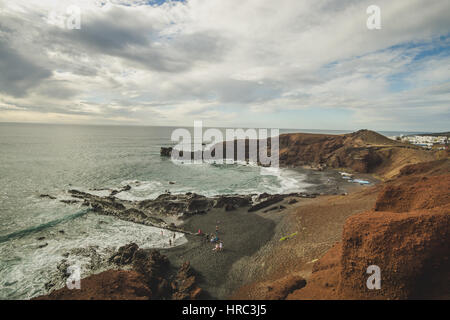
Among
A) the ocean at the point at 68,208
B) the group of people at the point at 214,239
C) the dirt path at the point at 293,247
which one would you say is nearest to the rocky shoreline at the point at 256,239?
the dirt path at the point at 293,247

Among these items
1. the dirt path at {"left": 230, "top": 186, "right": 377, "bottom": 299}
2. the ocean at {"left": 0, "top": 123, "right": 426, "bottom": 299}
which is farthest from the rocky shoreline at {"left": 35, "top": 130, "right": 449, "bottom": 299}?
the ocean at {"left": 0, "top": 123, "right": 426, "bottom": 299}

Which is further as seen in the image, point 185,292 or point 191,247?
point 191,247

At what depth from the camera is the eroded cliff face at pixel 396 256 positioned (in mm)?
7035

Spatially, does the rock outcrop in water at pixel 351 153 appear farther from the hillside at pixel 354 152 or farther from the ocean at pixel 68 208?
the ocean at pixel 68 208

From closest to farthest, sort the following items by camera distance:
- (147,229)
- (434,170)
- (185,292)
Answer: (185,292) → (147,229) → (434,170)

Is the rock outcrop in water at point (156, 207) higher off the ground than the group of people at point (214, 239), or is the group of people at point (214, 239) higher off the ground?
the rock outcrop in water at point (156, 207)

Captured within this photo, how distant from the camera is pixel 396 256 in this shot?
7.29 metres

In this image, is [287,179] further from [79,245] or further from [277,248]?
[79,245]

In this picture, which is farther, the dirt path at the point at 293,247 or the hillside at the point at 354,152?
the hillside at the point at 354,152

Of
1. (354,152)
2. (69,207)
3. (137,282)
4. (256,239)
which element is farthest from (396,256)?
(354,152)

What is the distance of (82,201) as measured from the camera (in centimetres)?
2692

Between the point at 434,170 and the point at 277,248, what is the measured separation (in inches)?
979

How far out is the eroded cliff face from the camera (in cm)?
704
